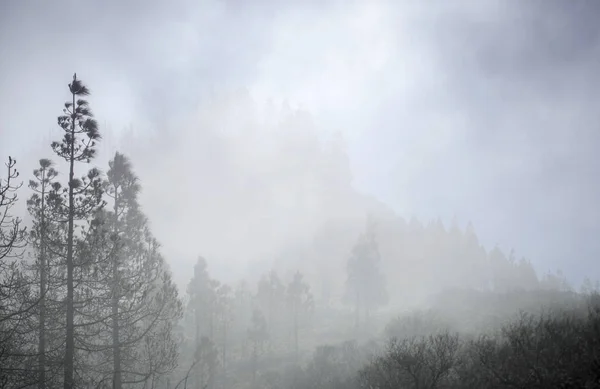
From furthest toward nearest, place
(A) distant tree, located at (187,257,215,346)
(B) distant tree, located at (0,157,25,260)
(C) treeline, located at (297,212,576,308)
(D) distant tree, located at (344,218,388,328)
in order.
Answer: (C) treeline, located at (297,212,576,308), (D) distant tree, located at (344,218,388,328), (A) distant tree, located at (187,257,215,346), (B) distant tree, located at (0,157,25,260)

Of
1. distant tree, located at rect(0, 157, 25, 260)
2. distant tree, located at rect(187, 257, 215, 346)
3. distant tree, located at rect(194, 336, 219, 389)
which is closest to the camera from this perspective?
distant tree, located at rect(0, 157, 25, 260)

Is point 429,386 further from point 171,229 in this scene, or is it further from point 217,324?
point 171,229

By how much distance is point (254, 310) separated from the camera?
42.6m

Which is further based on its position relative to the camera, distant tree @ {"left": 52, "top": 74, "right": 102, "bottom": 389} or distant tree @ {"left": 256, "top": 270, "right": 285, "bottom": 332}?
distant tree @ {"left": 256, "top": 270, "right": 285, "bottom": 332}

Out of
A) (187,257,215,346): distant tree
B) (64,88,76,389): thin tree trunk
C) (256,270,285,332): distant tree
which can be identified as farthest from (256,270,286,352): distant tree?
(64,88,76,389): thin tree trunk

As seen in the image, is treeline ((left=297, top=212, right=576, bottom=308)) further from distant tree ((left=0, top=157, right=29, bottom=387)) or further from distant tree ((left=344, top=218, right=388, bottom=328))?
distant tree ((left=0, top=157, right=29, bottom=387))

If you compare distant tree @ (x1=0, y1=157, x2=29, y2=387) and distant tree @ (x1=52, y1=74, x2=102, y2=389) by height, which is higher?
distant tree @ (x1=52, y1=74, x2=102, y2=389)

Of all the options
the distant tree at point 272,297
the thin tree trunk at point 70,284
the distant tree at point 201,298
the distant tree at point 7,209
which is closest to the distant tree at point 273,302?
the distant tree at point 272,297

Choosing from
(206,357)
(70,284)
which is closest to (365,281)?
(206,357)

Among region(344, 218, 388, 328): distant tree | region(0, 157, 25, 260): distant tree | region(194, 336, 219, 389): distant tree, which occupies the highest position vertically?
region(0, 157, 25, 260): distant tree

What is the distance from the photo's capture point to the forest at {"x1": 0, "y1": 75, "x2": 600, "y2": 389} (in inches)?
415

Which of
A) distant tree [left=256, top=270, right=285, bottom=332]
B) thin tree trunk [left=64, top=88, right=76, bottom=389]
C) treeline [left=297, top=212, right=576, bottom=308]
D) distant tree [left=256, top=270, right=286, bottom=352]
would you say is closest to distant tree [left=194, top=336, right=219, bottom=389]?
distant tree [left=256, top=270, right=286, bottom=352]

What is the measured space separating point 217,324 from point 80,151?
4599cm

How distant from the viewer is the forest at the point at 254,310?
34.6ft
